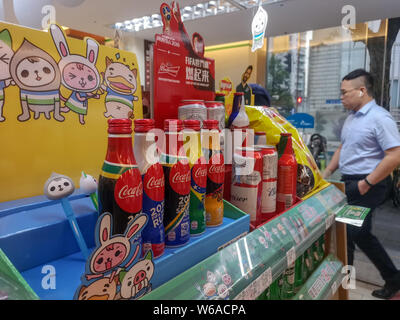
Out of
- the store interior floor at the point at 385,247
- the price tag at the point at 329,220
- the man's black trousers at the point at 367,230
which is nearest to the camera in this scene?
the price tag at the point at 329,220

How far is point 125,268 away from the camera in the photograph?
0.52m

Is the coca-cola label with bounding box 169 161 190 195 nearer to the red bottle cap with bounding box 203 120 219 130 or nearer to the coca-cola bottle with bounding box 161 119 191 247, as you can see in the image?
the coca-cola bottle with bounding box 161 119 191 247

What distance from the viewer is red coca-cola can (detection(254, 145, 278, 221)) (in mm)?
1074

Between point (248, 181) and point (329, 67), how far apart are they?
213 inches

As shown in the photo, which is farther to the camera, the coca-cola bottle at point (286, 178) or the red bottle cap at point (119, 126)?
the coca-cola bottle at point (286, 178)

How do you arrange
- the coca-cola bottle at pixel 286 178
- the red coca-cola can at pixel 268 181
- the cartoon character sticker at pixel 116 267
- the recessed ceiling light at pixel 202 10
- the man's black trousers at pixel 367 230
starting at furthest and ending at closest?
the recessed ceiling light at pixel 202 10 < the man's black trousers at pixel 367 230 < the coca-cola bottle at pixel 286 178 < the red coca-cola can at pixel 268 181 < the cartoon character sticker at pixel 116 267

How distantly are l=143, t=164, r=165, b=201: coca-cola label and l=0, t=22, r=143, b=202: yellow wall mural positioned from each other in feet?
1.20

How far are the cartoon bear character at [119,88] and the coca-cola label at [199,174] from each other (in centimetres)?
37

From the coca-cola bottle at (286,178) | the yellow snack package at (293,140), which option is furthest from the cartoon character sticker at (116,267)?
the yellow snack package at (293,140)

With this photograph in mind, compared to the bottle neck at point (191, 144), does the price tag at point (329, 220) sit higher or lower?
lower

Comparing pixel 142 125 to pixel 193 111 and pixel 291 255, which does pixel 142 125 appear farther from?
pixel 291 255

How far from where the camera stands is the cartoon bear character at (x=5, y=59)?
0.74 m

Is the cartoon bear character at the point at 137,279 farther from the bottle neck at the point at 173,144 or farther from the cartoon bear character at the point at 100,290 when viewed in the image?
the bottle neck at the point at 173,144
